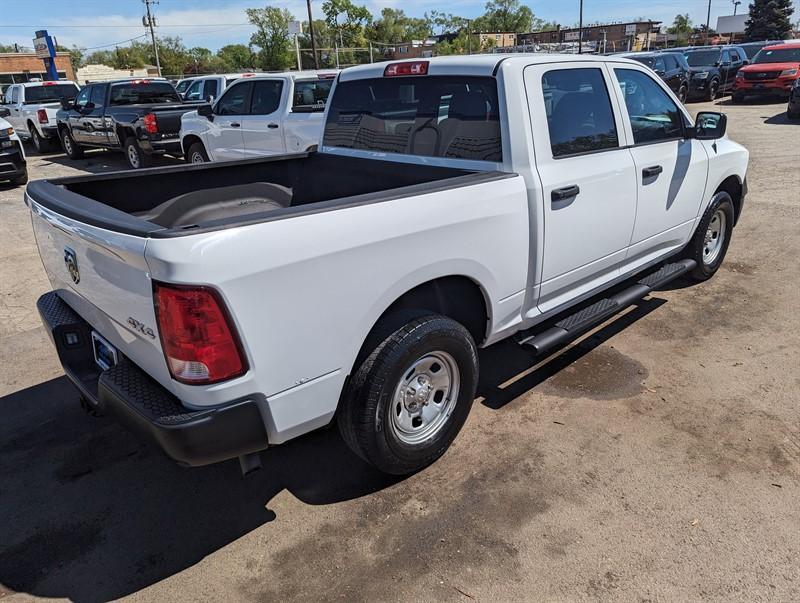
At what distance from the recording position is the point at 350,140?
14.0 ft

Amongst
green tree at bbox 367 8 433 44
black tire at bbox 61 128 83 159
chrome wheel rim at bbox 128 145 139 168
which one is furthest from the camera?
green tree at bbox 367 8 433 44

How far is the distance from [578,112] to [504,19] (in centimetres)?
11355

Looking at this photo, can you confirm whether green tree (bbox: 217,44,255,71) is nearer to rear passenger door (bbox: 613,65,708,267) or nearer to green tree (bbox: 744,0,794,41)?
green tree (bbox: 744,0,794,41)

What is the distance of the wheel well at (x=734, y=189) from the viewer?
5.39 meters

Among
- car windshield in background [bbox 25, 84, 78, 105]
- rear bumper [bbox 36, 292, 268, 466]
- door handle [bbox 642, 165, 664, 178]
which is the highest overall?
car windshield in background [bbox 25, 84, 78, 105]

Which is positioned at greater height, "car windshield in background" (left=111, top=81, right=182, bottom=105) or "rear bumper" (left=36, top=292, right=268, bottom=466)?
"car windshield in background" (left=111, top=81, right=182, bottom=105)

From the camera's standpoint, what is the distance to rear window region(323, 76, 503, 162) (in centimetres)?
343

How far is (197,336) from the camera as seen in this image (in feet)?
7.19

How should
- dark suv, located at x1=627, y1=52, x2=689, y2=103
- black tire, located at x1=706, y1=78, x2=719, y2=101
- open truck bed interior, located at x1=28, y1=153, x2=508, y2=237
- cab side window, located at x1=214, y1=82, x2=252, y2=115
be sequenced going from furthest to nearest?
black tire, located at x1=706, y1=78, x2=719, y2=101, dark suv, located at x1=627, y1=52, x2=689, y2=103, cab side window, located at x1=214, y1=82, x2=252, y2=115, open truck bed interior, located at x1=28, y1=153, x2=508, y2=237

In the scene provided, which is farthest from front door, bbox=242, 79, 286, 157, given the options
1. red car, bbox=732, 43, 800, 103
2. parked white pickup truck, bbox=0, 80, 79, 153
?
red car, bbox=732, 43, 800, 103

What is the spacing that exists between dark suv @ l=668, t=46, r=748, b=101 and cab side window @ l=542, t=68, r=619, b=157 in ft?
66.9

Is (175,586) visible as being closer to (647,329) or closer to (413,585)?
(413,585)

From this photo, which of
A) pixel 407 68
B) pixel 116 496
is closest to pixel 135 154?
pixel 407 68

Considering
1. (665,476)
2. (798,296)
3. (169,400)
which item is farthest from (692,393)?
(169,400)
